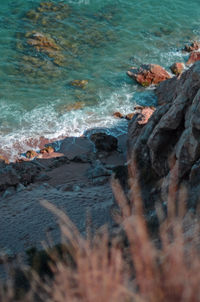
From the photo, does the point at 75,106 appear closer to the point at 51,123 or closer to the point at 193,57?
the point at 51,123

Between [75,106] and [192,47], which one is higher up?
[192,47]

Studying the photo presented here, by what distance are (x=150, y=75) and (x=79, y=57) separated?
4.64 m

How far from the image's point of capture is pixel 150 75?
22188 millimetres

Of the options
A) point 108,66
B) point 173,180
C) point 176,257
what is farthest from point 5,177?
point 108,66

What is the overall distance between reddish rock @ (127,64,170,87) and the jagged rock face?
11412 mm

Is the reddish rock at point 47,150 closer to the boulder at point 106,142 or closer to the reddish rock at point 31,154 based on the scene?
the reddish rock at point 31,154

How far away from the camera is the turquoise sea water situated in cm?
1927

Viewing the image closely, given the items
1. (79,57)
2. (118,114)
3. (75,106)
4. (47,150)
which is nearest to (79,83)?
(75,106)

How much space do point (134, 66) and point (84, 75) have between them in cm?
326

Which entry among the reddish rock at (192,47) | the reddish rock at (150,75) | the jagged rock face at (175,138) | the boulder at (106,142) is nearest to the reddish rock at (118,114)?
the boulder at (106,142)

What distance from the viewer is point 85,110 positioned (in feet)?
66.0

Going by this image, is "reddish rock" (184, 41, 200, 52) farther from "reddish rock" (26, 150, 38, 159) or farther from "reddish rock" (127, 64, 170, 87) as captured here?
"reddish rock" (26, 150, 38, 159)

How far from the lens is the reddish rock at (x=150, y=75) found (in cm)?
2212

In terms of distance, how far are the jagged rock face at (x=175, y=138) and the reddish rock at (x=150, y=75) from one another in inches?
449
